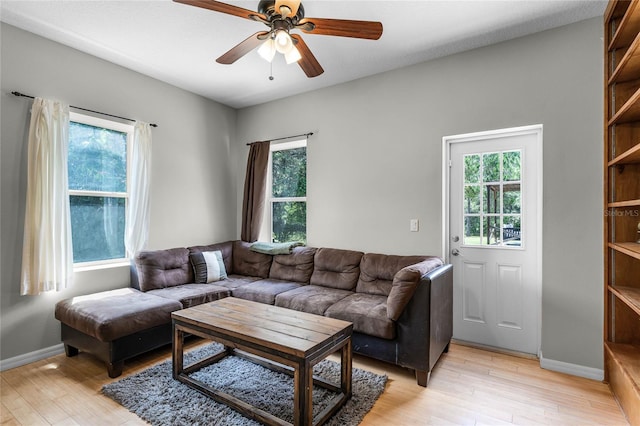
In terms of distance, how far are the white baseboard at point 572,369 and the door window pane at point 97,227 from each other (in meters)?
4.08

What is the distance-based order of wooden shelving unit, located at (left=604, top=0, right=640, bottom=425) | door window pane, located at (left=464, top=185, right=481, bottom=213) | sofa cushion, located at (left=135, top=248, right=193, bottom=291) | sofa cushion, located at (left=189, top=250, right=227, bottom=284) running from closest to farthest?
wooden shelving unit, located at (left=604, top=0, right=640, bottom=425)
door window pane, located at (left=464, top=185, right=481, bottom=213)
sofa cushion, located at (left=135, top=248, right=193, bottom=291)
sofa cushion, located at (left=189, top=250, right=227, bottom=284)

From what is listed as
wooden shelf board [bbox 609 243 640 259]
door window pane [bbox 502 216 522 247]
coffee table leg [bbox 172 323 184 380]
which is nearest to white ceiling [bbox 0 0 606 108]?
door window pane [bbox 502 216 522 247]

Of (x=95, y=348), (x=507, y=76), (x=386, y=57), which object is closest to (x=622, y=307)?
(x=507, y=76)

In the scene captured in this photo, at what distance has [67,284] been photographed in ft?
9.51

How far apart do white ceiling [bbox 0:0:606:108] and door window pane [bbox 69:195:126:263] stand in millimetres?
1435

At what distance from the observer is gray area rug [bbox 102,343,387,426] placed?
1.98 metres

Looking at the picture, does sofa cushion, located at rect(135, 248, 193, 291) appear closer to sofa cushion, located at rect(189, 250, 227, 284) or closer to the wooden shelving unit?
sofa cushion, located at rect(189, 250, 227, 284)

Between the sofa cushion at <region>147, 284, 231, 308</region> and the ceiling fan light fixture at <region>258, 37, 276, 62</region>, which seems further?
the sofa cushion at <region>147, 284, 231, 308</region>

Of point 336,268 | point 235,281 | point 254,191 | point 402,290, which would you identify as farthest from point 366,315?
point 254,191

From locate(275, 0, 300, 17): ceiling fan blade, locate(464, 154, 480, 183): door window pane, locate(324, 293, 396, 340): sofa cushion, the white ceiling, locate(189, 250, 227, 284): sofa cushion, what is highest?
the white ceiling

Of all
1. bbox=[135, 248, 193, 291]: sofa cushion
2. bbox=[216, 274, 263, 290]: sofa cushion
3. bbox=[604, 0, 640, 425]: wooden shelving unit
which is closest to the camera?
bbox=[604, 0, 640, 425]: wooden shelving unit

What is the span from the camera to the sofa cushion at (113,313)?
2434mm

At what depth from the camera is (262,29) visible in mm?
2707

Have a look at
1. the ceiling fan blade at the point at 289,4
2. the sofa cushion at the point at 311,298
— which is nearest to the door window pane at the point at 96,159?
the sofa cushion at the point at 311,298
